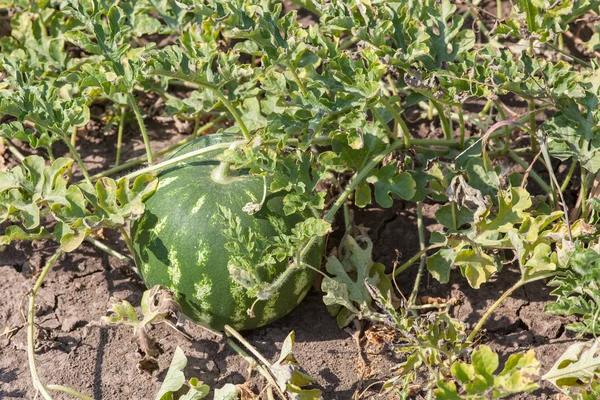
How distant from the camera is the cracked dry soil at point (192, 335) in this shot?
3.05m

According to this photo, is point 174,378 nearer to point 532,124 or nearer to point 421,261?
point 421,261

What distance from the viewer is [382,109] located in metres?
3.32

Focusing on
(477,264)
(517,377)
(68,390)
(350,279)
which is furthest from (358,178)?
(68,390)

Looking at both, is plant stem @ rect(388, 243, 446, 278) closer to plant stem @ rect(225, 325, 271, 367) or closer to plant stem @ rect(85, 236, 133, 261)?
plant stem @ rect(225, 325, 271, 367)

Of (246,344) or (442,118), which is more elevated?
(442,118)

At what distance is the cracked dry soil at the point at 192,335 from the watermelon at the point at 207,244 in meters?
0.17

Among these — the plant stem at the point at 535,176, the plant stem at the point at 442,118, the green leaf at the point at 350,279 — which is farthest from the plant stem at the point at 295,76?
the plant stem at the point at 535,176

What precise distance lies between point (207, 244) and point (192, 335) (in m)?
0.50

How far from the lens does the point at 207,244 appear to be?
9.48 ft

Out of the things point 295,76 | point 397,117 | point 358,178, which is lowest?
point 358,178

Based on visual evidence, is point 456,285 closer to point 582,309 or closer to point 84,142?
point 582,309

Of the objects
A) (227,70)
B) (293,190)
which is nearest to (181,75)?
(227,70)

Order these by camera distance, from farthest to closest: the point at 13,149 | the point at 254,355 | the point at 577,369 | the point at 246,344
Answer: the point at 13,149
the point at 254,355
the point at 246,344
the point at 577,369

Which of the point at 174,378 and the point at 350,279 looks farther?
the point at 350,279
